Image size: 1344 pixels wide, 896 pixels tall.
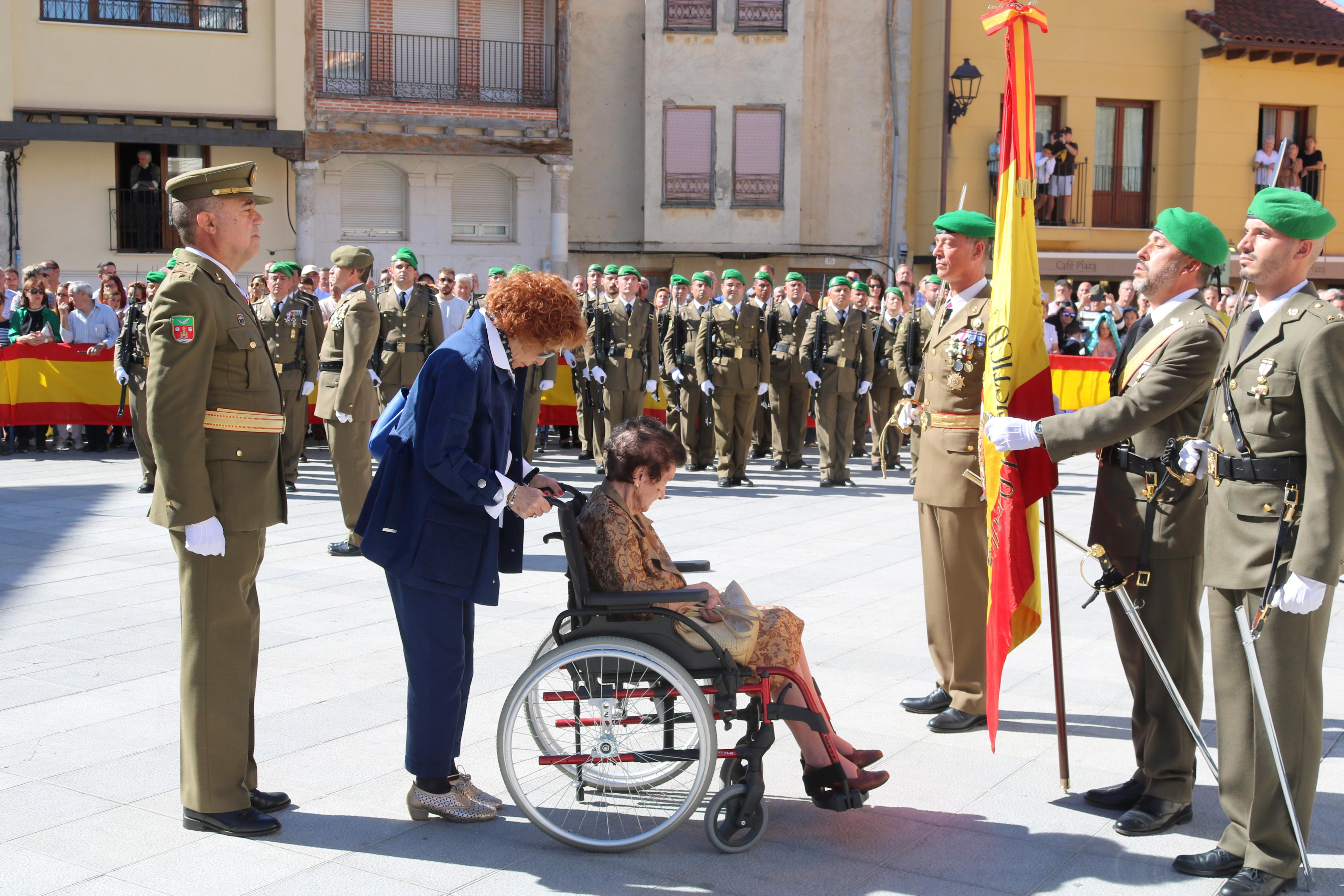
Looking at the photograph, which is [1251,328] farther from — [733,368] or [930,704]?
[733,368]

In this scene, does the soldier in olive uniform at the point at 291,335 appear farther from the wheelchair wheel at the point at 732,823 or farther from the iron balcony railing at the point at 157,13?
the iron balcony railing at the point at 157,13

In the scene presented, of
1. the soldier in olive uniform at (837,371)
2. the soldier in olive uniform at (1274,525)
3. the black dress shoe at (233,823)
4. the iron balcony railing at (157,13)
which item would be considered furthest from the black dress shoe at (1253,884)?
the iron balcony railing at (157,13)

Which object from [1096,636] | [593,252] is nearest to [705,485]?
[1096,636]

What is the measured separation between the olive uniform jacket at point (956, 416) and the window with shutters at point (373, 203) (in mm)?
20113

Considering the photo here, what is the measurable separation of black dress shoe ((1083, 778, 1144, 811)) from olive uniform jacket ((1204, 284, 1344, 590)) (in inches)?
35.6

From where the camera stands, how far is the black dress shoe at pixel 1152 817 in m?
4.13

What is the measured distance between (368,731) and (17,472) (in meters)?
9.19

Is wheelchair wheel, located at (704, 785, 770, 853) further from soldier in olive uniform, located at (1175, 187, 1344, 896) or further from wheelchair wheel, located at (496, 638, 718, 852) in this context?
soldier in olive uniform, located at (1175, 187, 1344, 896)

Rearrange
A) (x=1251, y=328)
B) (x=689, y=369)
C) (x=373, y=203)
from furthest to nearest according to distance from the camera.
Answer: (x=373, y=203) < (x=689, y=369) < (x=1251, y=328)

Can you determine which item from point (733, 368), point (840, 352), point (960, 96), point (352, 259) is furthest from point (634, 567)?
point (960, 96)

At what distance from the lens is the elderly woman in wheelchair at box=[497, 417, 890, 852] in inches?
152

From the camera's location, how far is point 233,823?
3.98 m

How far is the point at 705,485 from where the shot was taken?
12.5m

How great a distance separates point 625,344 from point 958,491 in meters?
A: 8.12
